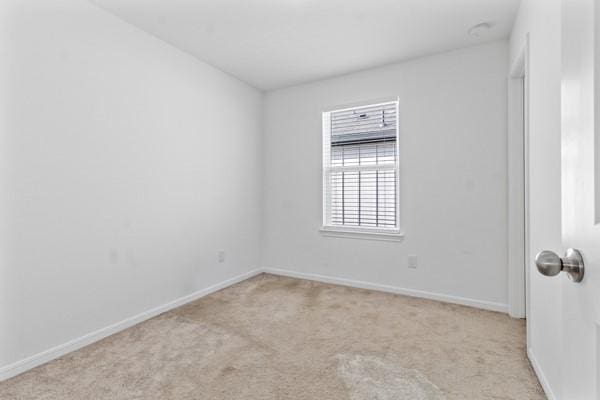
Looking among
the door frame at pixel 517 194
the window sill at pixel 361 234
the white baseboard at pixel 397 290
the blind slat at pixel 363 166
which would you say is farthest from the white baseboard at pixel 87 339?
the door frame at pixel 517 194

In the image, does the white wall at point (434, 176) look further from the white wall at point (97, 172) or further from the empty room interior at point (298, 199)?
the white wall at point (97, 172)

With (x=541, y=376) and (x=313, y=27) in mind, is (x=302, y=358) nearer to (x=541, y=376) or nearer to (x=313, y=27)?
(x=541, y=376)

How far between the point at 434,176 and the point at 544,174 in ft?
4.59

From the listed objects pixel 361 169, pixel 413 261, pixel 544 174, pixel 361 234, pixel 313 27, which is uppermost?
pixel 313 27

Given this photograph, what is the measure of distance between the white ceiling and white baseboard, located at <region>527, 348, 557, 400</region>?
239cm

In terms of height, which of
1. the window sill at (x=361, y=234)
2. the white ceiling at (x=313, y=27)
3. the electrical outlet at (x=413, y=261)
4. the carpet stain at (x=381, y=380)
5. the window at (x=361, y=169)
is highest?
the white ceiling at (x=313, y=27)

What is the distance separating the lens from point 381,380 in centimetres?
174

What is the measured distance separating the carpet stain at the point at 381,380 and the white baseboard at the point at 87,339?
1652 mm

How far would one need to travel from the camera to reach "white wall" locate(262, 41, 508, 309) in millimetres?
2779

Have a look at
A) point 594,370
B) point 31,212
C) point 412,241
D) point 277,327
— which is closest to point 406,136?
point 412,241

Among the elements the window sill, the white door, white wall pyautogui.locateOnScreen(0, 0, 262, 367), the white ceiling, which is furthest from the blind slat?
the white door

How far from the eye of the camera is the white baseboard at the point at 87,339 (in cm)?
183

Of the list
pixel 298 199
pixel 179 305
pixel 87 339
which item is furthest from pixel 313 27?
pixel 87 339

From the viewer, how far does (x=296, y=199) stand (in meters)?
3.82
